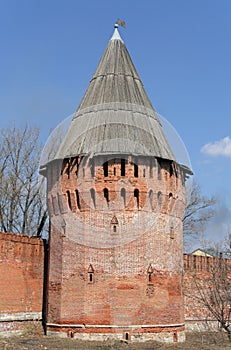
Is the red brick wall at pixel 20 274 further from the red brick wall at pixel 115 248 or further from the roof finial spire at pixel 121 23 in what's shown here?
the roof finial spire at pixel 121 23

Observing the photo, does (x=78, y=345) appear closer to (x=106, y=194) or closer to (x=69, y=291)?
(x=69, y=291)

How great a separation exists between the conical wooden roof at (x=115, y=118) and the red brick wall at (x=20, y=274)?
10.1 ft

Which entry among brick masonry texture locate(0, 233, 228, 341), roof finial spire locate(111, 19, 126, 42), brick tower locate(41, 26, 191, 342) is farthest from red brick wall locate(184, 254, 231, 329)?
roof finial spire locate(111, 19, 126, 42)

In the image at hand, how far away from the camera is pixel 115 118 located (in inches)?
628

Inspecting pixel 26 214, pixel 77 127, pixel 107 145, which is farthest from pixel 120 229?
pixel 26 214

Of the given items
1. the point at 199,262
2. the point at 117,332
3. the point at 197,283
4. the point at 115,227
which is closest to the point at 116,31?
the point at 115,227

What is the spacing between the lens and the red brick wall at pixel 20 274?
15156mm

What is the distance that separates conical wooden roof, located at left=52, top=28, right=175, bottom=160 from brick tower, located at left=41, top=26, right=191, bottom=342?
0.04 meters

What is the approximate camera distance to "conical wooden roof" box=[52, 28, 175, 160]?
51.1ft

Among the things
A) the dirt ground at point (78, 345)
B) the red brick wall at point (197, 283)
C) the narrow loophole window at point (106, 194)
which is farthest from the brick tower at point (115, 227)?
the red brick wall at point (197, 283)

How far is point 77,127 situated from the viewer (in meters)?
16.3

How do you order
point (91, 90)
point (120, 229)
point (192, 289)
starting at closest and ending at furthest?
point (120, 229) < point (91, 90) < point (192, 289)

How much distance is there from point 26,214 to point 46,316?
7199 millimetres

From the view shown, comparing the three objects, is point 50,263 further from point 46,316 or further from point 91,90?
point 91,90
